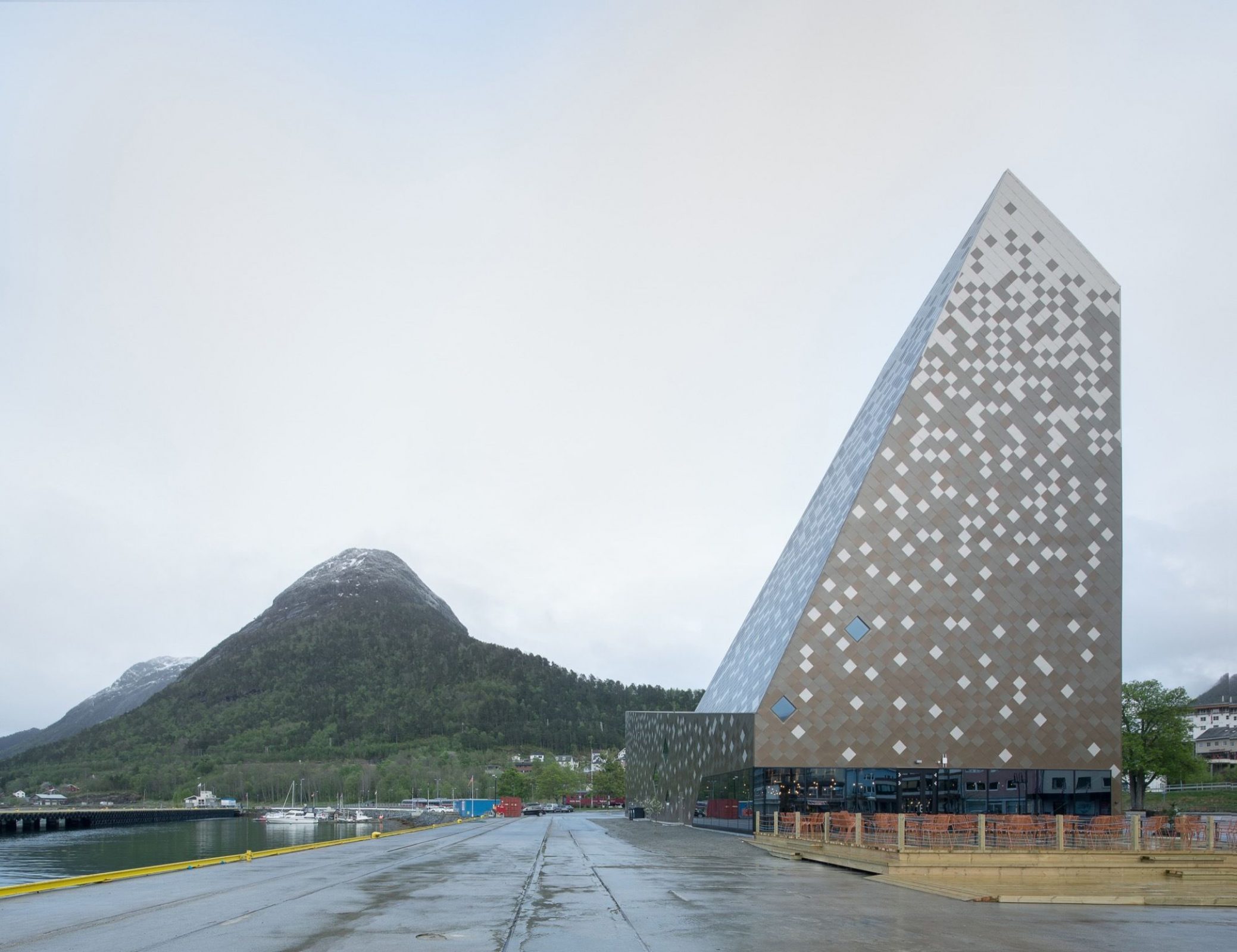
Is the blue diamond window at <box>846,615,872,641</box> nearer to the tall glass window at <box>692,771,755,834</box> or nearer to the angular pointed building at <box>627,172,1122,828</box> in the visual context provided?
the angular pointed building at <box>627,172,1122,828</box>

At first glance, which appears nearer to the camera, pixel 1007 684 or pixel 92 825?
pixel 1007 684

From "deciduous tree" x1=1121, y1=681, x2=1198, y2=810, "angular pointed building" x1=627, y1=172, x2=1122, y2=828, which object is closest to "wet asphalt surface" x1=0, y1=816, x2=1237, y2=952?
"angular pointed building" x1=627, y1=172, x2=1122, y2=828

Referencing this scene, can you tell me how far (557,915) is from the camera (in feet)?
57.1

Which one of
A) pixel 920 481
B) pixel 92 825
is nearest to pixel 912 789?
pixel 920 481

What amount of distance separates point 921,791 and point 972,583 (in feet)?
35.4

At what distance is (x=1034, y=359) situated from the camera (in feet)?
184

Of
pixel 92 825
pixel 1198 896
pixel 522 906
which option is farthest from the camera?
pixel 92 825

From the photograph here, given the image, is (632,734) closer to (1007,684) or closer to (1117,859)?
(1007,684)

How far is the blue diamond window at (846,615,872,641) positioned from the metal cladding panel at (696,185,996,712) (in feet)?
8.46

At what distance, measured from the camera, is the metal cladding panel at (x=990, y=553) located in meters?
50.5

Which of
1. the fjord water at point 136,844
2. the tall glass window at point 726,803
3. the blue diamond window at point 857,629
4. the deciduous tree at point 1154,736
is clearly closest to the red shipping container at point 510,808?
the fjord water at point 136,844

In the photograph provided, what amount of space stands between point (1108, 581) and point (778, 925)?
45.0 metres

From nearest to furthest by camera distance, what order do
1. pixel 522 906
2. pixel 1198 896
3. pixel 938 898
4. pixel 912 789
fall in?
1. pixel 522 906
2. pixel 938 898
3. pixel 1198 896
4. pixel 912 789

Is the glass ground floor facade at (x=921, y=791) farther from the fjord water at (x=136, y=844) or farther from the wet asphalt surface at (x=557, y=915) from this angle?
the fjord water at (x=136, y=844)
